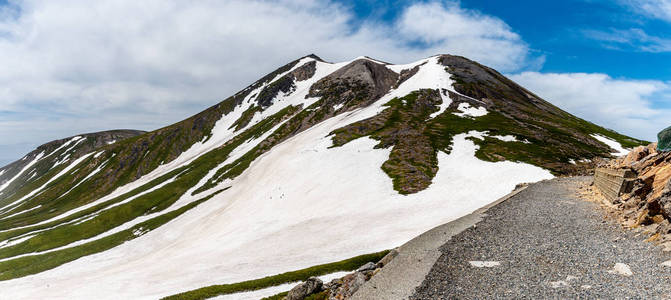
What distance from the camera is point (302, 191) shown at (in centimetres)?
6600

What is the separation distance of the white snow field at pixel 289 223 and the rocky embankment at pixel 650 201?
56.6 feet

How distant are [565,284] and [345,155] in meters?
63.5

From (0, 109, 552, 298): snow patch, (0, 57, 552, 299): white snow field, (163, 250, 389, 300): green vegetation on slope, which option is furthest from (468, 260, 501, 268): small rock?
(0, 57, 552, 299): white snow field

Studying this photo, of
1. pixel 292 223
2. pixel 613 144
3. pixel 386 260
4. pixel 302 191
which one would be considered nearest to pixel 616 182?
pixel 386 260

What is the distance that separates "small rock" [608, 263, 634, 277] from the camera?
1571 cm

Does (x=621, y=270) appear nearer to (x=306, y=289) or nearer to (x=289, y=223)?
(x=306, y=289)

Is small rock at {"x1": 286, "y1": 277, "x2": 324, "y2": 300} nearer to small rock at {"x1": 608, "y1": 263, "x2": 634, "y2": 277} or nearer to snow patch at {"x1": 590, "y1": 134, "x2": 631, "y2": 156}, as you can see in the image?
small rock at {"x1": 608, "y1": 263, "x2": 634, "y2": 277}

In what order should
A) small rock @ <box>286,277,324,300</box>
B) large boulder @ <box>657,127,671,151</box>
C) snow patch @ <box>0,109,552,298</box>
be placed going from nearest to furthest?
small rock @ <box>286,277,324,300</box> → large boulder @ <box>657,127,671,151</box> → snow patch @ <box>0,109,552,298</box>

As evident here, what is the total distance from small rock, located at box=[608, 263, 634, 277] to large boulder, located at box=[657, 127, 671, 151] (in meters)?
20.6

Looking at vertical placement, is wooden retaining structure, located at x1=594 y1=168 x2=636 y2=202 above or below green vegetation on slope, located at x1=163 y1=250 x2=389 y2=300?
above

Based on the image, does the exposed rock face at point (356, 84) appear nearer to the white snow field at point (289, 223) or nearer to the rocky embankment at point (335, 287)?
the white snow field at point (289, 223)

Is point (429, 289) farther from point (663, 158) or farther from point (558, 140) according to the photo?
point (558, 140)

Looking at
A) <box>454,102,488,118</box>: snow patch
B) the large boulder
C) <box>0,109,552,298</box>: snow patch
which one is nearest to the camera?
the large boulder

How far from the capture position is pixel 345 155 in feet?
257
